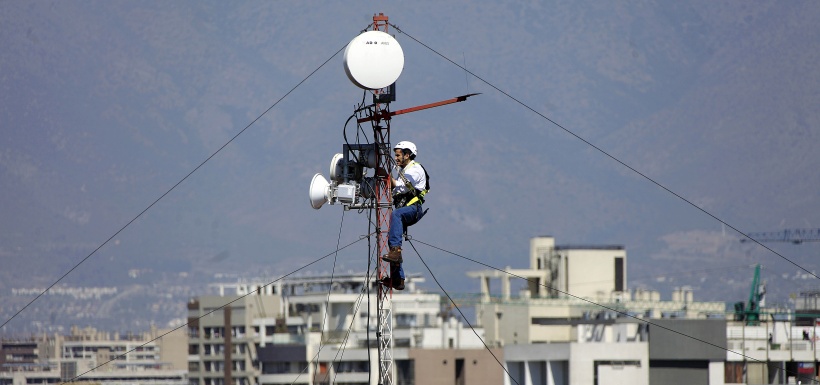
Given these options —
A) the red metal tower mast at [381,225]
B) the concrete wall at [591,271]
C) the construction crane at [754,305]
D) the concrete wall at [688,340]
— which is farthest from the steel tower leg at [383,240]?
the concrete wall at [591,271]

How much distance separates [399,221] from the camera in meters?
32.4

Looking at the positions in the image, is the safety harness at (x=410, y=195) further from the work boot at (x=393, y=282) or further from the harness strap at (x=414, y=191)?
the work boot at (x=393, y=282)

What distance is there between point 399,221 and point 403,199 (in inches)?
16.5

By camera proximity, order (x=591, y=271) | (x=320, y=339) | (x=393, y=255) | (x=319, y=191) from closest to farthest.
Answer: (x=393, y=255) < (x=319, y=191) < (x=320, y=339) < (x=591, y=271)

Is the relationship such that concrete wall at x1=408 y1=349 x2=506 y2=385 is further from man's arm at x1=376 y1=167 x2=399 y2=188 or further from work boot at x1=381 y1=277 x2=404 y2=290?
man's arm at x1=376 y1=167 x2=399 y2=188

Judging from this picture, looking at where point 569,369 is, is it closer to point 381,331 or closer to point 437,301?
point 437,301

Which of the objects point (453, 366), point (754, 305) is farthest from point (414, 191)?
point (754, 305)

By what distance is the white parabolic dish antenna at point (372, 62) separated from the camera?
105 feet

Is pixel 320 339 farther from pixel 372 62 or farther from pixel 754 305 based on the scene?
pixel 372 62

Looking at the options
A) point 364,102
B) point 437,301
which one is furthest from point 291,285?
point 364,102

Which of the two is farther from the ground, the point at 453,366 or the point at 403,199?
the point at 403,199

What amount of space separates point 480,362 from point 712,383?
17.2m

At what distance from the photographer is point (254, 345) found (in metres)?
145

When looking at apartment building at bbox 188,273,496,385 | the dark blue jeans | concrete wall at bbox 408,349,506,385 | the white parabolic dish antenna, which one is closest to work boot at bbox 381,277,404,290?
the dark blue jeans
